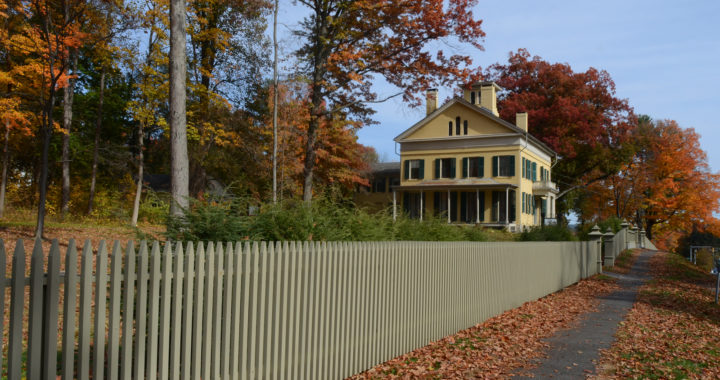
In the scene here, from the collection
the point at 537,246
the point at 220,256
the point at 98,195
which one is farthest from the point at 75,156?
the point at 220,256

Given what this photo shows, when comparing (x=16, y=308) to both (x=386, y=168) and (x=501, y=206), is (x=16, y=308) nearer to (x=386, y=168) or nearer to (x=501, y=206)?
(x=501, y=206)

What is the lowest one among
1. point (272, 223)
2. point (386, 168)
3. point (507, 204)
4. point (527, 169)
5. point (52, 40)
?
point (272, 223)

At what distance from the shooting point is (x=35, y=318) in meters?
3.40

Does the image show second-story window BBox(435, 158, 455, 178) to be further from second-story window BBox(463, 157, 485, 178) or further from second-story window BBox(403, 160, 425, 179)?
second-story window BBox(403, 160, 425, 179)

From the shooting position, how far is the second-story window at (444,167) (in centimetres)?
4066

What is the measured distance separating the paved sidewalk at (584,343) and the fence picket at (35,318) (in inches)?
202

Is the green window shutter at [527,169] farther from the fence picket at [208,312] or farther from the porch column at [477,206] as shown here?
the fence picket at [208,312]

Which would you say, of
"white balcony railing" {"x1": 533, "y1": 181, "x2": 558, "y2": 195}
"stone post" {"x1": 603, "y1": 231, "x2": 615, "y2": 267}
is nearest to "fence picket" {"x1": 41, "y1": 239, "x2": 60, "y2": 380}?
"stone post" {"x1": 603, "y1": 231, "x2": 615, "y2": 267}

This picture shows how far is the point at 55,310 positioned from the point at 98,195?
94.8 ft

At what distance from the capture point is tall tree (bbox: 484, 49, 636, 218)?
44812 mm

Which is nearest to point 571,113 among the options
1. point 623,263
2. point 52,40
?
point 623,263

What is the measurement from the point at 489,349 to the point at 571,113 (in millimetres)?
38960

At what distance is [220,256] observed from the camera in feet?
Answer: 15.1

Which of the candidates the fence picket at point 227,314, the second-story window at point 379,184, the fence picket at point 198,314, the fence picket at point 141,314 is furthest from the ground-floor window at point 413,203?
the fence picket at point 141,314
